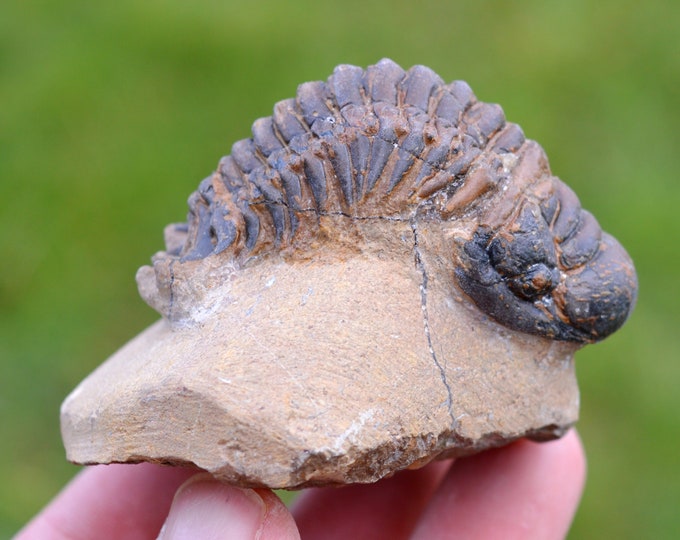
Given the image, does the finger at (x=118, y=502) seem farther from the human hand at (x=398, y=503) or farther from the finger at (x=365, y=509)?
the finger at (x=365, y=509)

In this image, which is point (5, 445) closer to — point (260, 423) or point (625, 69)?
point (260, 423)

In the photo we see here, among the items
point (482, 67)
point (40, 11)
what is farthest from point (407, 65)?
point (40, 11)

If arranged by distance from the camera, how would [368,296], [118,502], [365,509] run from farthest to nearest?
[365,509] < [118,502] < [368,296]

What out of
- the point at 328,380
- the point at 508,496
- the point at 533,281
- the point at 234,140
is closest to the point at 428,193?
the point at 533,281

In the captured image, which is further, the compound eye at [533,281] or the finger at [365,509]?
the finger at [365,509]

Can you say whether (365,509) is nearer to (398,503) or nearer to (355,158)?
(398,503)

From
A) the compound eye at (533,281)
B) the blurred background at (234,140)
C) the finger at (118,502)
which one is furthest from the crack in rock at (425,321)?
the blurred background at (234,140)
